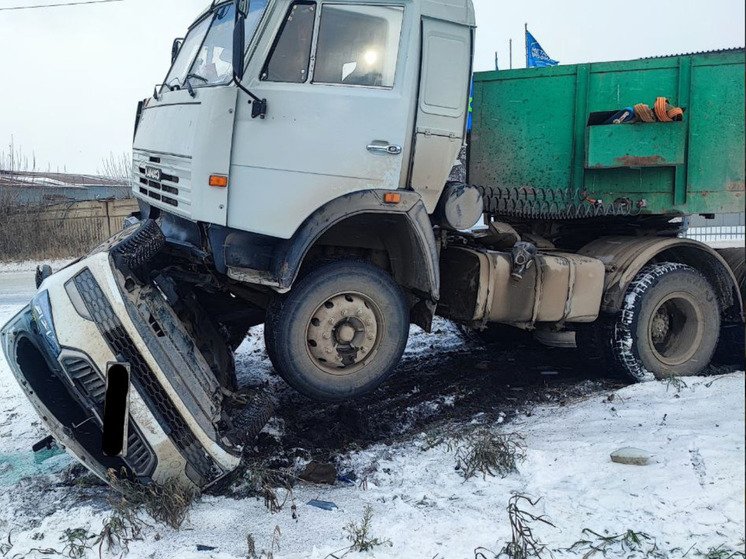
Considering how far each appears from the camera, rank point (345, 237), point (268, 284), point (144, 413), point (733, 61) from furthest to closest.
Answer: point (733, 61) < point (345, 237) < point (268, 284) < point (144, 413)

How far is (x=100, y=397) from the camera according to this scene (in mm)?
3523

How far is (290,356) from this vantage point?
4137 mm

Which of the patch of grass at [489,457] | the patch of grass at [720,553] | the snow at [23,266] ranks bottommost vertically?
the patch of grass at [720,553]

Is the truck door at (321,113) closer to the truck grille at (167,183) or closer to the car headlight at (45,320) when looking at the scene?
the truck grille at (167,183)

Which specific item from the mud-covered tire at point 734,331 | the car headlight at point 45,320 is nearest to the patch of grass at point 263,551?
the car headlight at point 45,320

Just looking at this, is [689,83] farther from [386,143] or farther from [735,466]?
[735,466]

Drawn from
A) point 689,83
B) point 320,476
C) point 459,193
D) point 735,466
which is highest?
point 689,83

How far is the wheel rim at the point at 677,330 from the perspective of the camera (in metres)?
5.92

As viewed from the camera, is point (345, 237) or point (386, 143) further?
point (345, 237)

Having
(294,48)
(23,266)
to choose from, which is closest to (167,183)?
(294,48)

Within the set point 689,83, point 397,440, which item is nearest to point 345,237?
point 397,440

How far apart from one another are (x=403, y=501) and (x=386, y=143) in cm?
215

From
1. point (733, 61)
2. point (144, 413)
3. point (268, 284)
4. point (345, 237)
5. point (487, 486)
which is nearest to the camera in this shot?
point (144, 413)

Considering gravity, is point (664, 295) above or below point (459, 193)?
below
